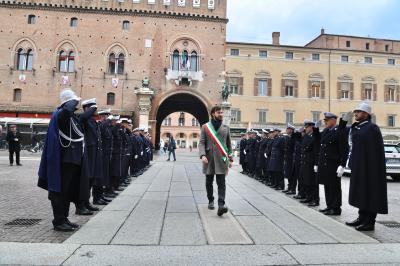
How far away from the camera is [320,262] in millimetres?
4430

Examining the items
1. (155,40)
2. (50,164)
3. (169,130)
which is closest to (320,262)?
(50,164)

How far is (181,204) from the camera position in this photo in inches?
329

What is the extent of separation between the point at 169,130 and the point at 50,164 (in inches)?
3185

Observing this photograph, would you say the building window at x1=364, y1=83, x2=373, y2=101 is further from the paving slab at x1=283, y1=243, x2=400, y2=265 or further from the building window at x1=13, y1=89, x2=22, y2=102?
the paving slab at x1=283, y1=243, x2=400, y2=265

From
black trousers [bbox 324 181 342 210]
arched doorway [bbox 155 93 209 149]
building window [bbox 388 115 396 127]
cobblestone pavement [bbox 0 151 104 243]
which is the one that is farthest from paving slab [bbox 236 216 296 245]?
building window [bbox 388 115 396 127]

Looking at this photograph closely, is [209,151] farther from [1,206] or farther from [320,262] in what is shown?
[1,206]

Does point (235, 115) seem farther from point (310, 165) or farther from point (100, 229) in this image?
point (100, 229)

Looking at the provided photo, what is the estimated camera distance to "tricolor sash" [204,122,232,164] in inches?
291

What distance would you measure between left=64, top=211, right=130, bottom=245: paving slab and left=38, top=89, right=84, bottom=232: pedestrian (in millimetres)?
291

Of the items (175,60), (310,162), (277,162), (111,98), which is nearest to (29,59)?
(111,98)

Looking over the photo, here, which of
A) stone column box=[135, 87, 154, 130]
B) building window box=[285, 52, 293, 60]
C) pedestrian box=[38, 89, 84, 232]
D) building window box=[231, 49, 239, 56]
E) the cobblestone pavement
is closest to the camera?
the cobblestone pavement

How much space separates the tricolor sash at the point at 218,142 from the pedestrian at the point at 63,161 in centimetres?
253

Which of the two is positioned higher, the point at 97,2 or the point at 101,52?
the point at 97,2

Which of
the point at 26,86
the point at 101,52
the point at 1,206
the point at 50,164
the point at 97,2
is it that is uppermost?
the point at 97,2
